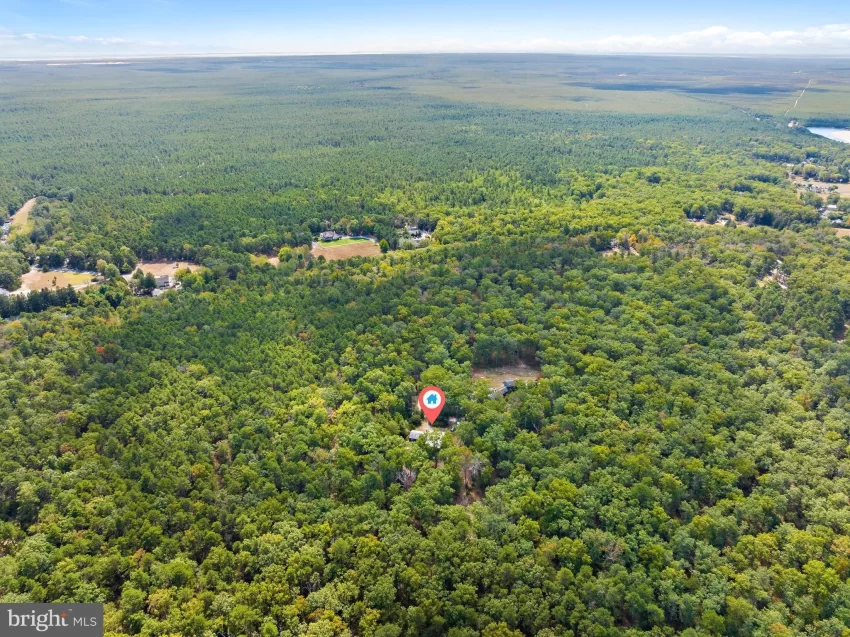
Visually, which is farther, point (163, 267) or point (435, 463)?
point (163, 267)

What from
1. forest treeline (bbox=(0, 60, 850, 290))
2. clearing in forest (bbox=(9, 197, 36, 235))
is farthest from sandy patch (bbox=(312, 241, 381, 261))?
clearing in forest (bbox=(9, 197, 36, 235))

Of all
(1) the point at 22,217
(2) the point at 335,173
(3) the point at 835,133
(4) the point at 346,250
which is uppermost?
(3) the point at 835,133

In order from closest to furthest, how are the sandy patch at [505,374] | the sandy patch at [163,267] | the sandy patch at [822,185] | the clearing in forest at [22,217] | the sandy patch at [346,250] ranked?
the sandy patch at [505,374] → the sandy patch at [163,267] → the sandy patch at [346,250] → the clearing in forest at [22,217] → the sandy patch at [822,185]

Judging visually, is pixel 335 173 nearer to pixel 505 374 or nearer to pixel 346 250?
pixel 346 250

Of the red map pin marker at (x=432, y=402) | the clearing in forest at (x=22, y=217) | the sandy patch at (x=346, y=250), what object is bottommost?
the red map pin marker at (x=432, y=402)

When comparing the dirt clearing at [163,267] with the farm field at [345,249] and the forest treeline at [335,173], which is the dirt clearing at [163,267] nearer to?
the forest treeline at [335,173]

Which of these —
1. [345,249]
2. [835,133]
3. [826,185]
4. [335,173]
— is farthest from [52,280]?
[835,133]

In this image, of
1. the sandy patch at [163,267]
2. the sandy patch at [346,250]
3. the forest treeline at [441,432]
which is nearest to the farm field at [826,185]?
the forest treeline at [441,432]
